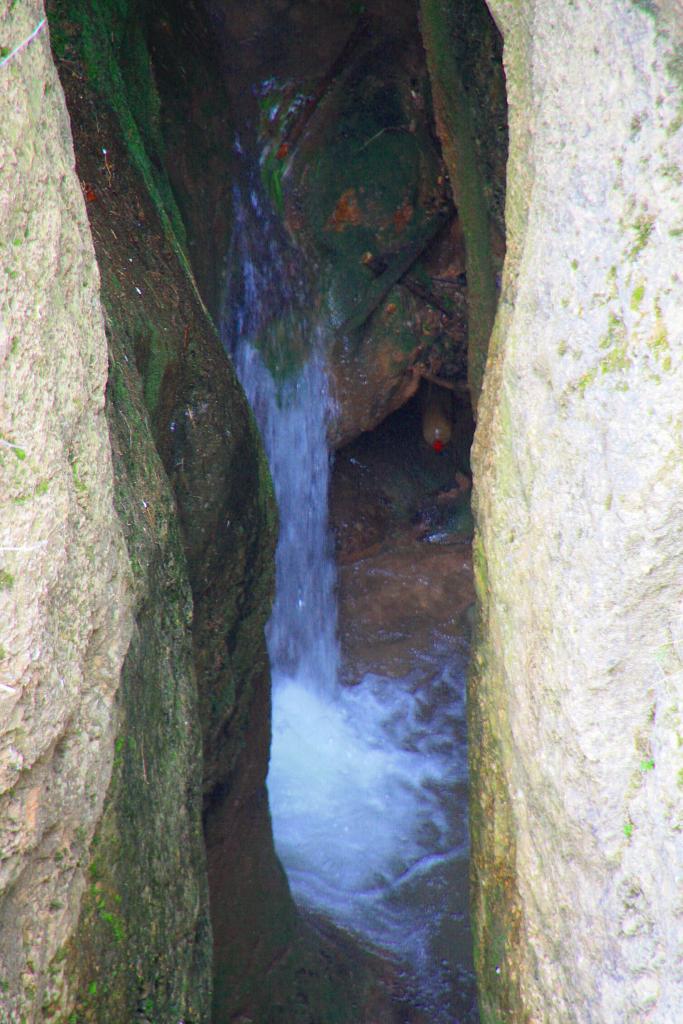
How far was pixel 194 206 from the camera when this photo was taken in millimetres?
3717

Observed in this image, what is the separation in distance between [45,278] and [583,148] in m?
0.88

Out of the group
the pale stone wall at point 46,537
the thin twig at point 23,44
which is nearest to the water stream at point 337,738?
the pale stone wall at point 46,537

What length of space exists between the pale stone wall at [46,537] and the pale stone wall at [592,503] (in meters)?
0.76

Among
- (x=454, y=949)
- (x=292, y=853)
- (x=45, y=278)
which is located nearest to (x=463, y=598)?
(x=292, y=853)

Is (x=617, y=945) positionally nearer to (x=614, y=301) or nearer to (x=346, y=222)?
(x=614, y=301)

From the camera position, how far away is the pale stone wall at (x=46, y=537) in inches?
53.1

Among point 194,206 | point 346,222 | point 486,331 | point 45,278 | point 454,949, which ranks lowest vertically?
point 454,949

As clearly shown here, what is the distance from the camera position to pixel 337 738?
5543mm

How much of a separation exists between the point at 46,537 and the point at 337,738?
14.2 ft

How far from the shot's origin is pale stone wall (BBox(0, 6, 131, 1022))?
4.42ft

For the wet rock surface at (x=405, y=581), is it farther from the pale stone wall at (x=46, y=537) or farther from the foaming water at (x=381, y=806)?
the pale stone wall at (x=46, y=537)

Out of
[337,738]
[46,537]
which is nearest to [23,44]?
[46,537]

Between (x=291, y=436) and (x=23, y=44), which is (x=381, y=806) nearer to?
(x=291, y=436)

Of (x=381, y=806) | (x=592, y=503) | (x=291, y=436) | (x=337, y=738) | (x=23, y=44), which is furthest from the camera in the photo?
(x=337, y=738)
